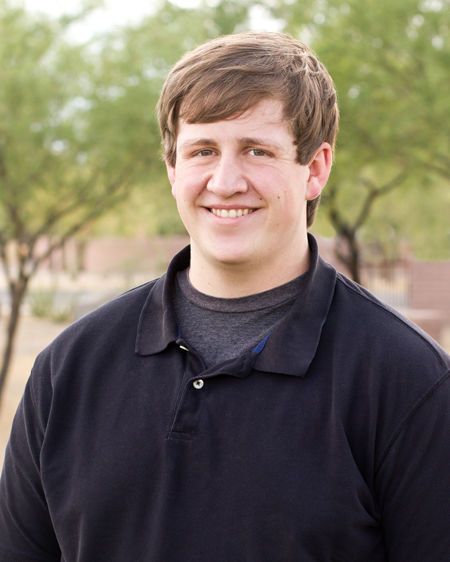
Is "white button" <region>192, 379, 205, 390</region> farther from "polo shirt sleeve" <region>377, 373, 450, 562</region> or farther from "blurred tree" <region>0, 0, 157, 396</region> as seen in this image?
"blurred tree" <region>0, 0, 157, 396</region>

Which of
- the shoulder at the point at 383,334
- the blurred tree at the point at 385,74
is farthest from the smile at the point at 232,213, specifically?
the blurred tree at the point at 385,74

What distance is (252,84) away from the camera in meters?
1.82

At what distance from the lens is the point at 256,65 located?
6.07ft

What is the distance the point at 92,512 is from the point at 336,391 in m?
0.54

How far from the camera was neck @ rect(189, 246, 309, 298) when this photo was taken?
1.91 m

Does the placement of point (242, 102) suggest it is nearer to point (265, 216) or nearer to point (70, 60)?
point (265, 216)

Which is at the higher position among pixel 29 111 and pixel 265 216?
pixel 29 111

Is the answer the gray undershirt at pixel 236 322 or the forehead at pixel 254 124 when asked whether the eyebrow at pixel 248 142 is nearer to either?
the forehead at pixel 254 124

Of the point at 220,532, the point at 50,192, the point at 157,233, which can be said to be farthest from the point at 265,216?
the point at 157,233

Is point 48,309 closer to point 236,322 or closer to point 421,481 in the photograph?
point 236,322

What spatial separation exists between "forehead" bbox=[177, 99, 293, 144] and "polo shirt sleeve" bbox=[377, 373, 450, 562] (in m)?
0.58

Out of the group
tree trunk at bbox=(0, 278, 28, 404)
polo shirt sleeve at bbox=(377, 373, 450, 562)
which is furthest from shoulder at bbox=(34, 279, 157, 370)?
tree trunk at bbox=(0, 278, 28, 404)

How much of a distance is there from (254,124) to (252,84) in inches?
3.1

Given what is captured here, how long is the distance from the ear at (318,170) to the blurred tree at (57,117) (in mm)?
9363
